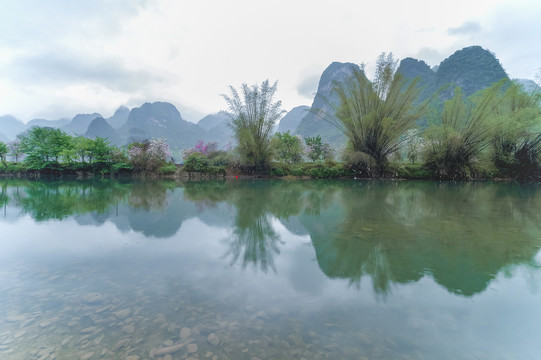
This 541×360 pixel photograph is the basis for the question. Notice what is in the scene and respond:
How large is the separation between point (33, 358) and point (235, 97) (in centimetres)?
1696

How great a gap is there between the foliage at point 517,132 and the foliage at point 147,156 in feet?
73.4

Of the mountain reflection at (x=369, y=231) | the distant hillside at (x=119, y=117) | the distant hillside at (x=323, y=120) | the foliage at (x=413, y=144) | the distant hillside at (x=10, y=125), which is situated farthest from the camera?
the distant hillside at (x=10, y=125)

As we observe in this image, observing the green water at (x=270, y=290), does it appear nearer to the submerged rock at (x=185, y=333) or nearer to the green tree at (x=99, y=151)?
the submerged rock at (x=185, y=333)

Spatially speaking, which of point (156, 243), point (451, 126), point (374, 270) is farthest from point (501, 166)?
point (156, 243)

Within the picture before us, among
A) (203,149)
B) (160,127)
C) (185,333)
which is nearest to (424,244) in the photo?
(185,333)

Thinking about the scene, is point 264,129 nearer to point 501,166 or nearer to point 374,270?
point 374,270

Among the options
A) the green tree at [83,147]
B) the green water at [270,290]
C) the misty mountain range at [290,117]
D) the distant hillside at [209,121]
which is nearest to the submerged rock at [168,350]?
the green water at [270,290]

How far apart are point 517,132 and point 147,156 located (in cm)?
2461

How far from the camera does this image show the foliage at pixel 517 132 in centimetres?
1464

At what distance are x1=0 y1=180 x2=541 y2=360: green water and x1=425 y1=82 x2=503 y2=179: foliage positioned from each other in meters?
12.8

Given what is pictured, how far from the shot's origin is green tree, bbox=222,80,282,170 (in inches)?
666

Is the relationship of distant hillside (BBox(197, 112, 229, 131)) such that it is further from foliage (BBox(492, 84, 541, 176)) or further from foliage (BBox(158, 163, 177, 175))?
foliage (BBox(492, 84, 541, 176))

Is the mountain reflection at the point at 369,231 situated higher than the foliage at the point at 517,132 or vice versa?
the foliage at the point at 517,132

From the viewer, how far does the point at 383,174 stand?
17.3 metres
